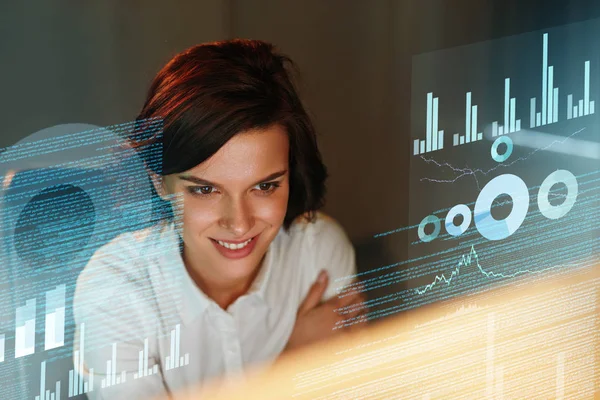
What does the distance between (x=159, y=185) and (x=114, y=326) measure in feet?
0.76

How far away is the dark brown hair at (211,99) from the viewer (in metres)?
1.29

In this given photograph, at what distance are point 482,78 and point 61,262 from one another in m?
0.94

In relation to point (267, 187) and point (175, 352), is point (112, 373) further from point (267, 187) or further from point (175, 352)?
point (267, 187)

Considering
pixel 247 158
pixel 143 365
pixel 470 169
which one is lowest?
pixel 143 365

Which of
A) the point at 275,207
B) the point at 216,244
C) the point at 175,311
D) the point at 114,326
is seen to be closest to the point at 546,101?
the point at 275,207

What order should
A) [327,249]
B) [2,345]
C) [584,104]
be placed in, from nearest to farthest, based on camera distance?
[2,345], [327,249], [584,104]

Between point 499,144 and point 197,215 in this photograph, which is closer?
point 197,215

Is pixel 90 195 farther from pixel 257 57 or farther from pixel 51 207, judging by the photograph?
pixel 257 57

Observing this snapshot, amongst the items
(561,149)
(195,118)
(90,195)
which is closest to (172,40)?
(195,118)

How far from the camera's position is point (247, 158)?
136 centimetres

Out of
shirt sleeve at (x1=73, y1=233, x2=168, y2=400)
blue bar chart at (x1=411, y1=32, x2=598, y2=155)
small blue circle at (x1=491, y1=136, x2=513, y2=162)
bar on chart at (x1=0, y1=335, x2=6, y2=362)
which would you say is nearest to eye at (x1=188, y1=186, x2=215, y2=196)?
shirt sleeve at (x1=73, y1=233, x2=168, y2=400)

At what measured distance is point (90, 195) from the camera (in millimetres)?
1250

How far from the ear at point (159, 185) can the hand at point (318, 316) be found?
1.16ft

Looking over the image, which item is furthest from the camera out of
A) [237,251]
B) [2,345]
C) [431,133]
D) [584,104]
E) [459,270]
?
[584,104]
